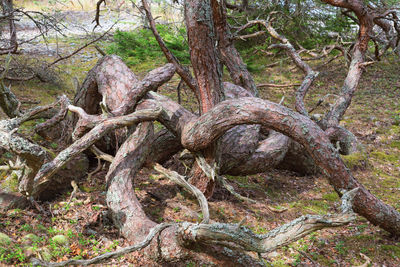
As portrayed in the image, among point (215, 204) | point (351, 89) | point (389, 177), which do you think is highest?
point (351, 89)

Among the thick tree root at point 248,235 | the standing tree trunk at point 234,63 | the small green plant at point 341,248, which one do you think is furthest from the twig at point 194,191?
the standing tree trunk at point 234,63

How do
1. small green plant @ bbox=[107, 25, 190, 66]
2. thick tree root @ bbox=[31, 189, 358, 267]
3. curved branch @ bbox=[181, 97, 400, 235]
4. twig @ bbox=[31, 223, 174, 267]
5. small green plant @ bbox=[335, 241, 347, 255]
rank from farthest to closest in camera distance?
small green plant @ bbox=[107, 25, 190, 66] → small green plant @ bbox=[335, 241, 347, 255] → curved branch @ bbox=[181, 97, 400, 235] → thick tree root @ bbox=[31, 189, 358, 267] → twig @ bbox=[31, 223, 174, 267]

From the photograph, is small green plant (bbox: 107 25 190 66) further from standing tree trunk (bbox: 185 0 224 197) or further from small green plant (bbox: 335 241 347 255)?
small green plant (bbox: 335 241 347 255)

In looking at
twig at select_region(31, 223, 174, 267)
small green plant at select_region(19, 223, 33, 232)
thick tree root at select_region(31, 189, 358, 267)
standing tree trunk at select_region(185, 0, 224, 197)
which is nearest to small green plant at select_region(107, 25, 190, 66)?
standing tree trunk at select_region(185, 0, 224, 197)

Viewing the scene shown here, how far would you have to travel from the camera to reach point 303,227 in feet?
9.09

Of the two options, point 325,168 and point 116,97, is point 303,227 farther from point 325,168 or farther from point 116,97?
point 116,97

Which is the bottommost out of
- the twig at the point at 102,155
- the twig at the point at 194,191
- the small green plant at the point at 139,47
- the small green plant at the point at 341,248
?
the small green plant at the point at 341,248

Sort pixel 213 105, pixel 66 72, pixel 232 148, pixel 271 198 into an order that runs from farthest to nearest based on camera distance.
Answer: pixel 66 72
pixel 271 198
pixel 232 148
pixel 213 105

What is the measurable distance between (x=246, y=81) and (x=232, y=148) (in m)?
2.34

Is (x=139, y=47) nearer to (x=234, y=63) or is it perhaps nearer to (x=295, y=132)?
(x=234, y=63)

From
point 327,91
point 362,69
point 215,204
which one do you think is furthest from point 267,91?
point 215,204

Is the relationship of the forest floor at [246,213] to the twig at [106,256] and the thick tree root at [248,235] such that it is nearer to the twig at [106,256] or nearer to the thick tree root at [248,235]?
the twig at [106,256]

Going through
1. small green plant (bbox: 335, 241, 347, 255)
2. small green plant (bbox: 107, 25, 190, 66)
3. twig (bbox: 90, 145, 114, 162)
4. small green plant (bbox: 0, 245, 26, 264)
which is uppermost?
small green plant (bbox: 107, 25, 190, 66)

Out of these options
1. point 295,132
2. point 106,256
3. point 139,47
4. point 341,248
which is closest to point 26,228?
point 106,256
